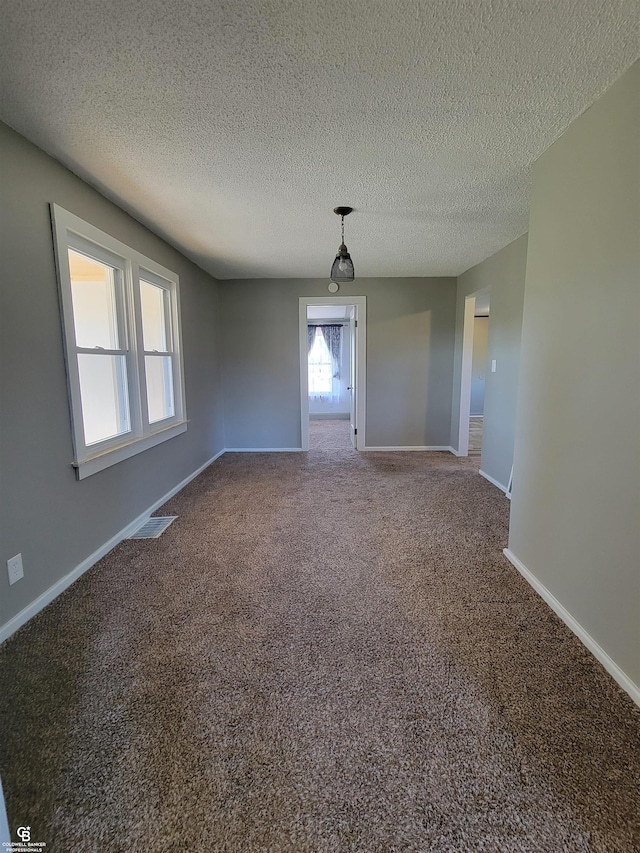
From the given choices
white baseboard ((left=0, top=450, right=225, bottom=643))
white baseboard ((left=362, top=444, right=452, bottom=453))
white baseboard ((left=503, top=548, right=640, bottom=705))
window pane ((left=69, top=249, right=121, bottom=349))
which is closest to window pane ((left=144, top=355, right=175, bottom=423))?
window pane ((left=69, top=249, right=121, bottom=349))

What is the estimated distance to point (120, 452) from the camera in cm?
266

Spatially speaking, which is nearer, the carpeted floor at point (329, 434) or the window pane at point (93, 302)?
the window pane at point (93, 302)

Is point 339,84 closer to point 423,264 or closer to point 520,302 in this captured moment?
point 520,302

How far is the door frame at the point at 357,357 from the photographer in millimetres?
5078

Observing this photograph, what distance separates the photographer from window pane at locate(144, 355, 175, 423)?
11.1 ft

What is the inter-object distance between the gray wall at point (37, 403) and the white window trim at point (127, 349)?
0.17 ft

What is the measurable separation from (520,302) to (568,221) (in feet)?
5.52

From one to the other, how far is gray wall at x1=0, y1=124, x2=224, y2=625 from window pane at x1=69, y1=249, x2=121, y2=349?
29 cm

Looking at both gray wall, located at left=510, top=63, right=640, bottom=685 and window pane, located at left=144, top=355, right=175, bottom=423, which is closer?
gray wall, located at left=510, top=63, right=640, bottom=685

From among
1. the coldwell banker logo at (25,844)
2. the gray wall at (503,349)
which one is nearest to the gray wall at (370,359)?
the gray wall at (503,349)

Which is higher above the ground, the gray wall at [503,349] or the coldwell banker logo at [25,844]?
the gray wall at [503,349]

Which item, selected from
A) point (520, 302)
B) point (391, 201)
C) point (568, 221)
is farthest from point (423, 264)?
point (568, 221)

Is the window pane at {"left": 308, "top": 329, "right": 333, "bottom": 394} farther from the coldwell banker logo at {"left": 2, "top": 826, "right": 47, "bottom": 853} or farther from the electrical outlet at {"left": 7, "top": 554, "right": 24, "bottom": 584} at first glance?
the coldwell banker logo at {"left": 2, "top": 826, "right": 47, "bottom": 853}

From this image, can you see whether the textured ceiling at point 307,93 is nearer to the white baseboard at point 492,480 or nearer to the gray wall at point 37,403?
the gray wall at point 37,403
